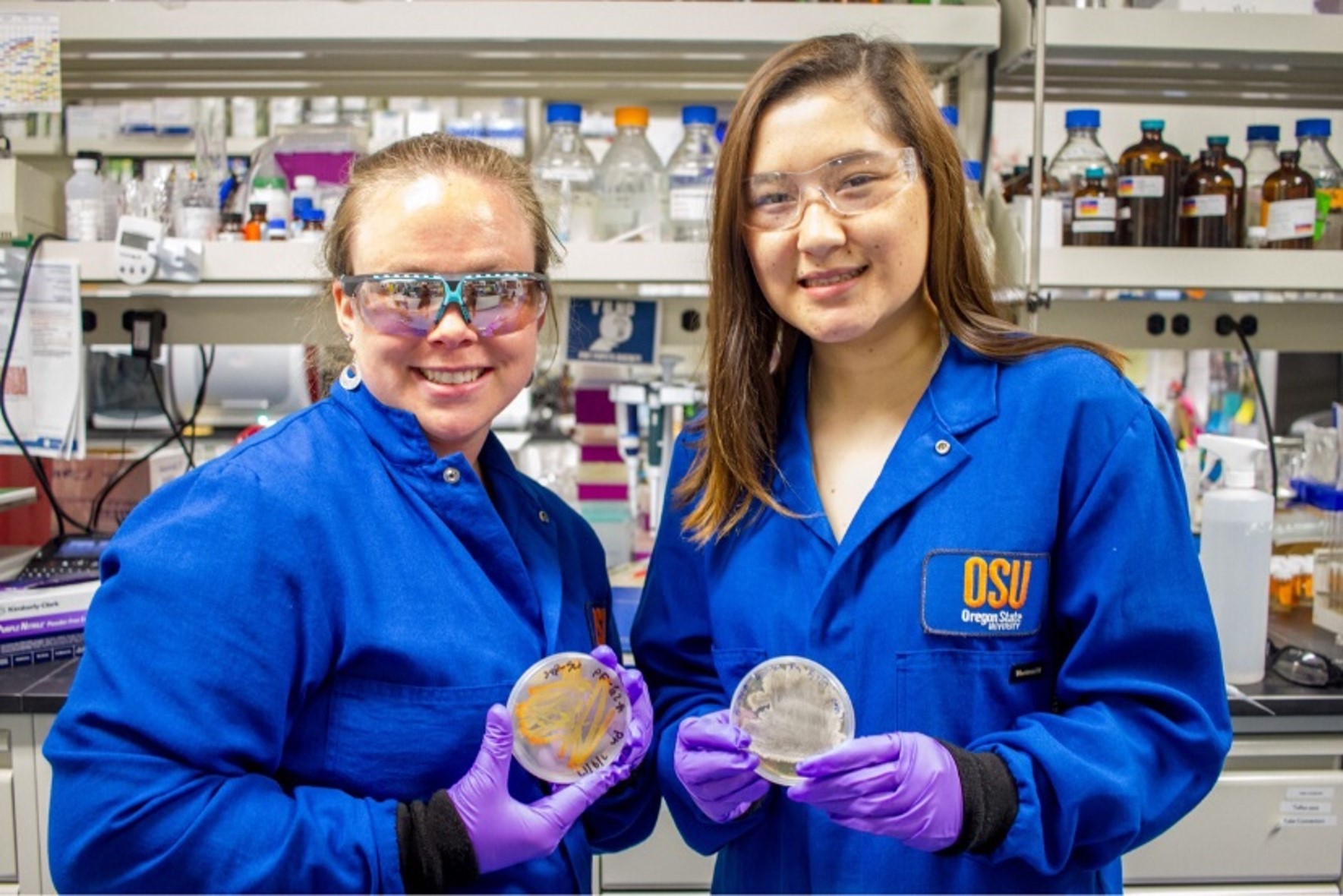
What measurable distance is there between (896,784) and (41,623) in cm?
164

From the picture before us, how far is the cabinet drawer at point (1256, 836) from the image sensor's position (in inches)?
73.2

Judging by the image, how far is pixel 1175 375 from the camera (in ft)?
14.1

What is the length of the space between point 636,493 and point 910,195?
4.89 feet

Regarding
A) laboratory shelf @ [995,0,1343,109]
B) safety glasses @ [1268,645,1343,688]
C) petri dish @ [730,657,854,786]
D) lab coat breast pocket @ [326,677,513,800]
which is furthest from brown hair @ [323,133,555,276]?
safety glasses @ [1268,645,1343,688]

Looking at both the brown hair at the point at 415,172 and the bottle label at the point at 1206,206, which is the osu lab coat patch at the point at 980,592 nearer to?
the brown hair at the point at 415,172

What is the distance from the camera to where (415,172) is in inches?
46.9

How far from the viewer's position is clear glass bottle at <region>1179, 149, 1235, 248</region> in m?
2.23

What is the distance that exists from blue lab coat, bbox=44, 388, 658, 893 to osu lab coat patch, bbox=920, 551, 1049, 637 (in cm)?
43

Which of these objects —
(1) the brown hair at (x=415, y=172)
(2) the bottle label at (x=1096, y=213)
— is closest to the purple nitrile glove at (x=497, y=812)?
(1) the brown hair at (x=415, y=172)

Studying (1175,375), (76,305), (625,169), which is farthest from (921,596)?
(1175,375)

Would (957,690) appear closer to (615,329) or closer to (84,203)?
(615,329)

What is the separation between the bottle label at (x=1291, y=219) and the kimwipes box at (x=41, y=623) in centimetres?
245

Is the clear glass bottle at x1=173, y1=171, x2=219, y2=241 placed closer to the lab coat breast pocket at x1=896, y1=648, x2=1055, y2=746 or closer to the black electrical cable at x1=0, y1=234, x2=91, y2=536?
the black electrical cable at x1=0, y1=234, x2=91, y2=536

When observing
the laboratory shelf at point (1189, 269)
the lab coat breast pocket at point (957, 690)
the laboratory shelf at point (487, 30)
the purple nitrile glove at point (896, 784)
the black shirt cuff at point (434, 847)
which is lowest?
the black shirt cuff at point (434, 847)
